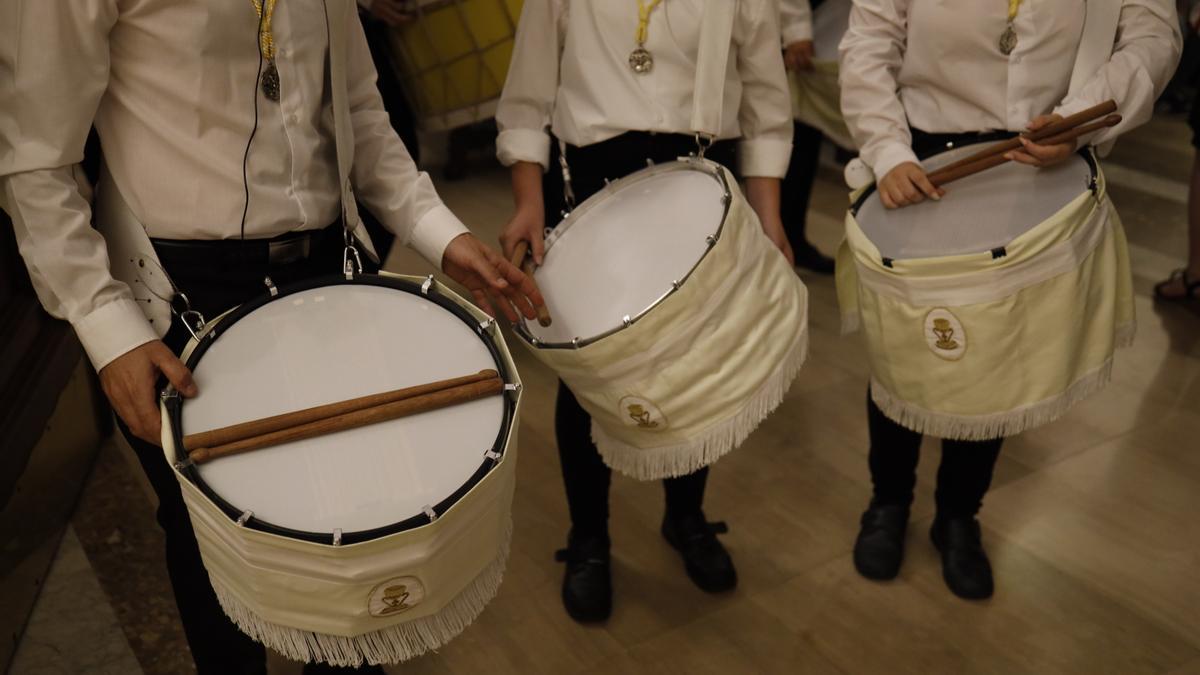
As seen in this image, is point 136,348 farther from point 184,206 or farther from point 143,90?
point 143,90

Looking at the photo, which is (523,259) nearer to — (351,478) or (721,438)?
(721,438)

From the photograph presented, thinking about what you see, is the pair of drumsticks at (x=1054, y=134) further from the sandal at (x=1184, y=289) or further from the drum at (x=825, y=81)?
the sandal at (x=1184, y=289)

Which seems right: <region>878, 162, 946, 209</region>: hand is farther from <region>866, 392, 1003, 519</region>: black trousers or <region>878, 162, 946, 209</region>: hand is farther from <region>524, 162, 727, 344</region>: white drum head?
<region>866, 392, 1003, 519</region>: black trousers

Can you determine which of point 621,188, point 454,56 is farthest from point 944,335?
point 454,56

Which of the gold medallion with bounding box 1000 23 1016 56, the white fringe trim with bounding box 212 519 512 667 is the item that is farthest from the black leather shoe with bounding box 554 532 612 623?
the gold medallion with bounding box 1000 23 1016 56

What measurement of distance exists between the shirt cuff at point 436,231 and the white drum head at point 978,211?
66 centimetres

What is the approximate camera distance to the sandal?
3092 millimetres

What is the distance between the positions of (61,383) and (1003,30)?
6.19 ft

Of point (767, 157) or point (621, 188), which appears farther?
point (767, 157)

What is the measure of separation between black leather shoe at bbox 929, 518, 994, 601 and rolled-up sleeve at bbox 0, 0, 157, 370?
1452mm

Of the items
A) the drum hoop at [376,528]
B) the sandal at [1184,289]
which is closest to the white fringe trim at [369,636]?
the drum hoop at [376,528]

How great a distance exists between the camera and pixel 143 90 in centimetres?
113

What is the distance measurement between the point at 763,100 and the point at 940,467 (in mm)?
765

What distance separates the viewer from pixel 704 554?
6.51ft
